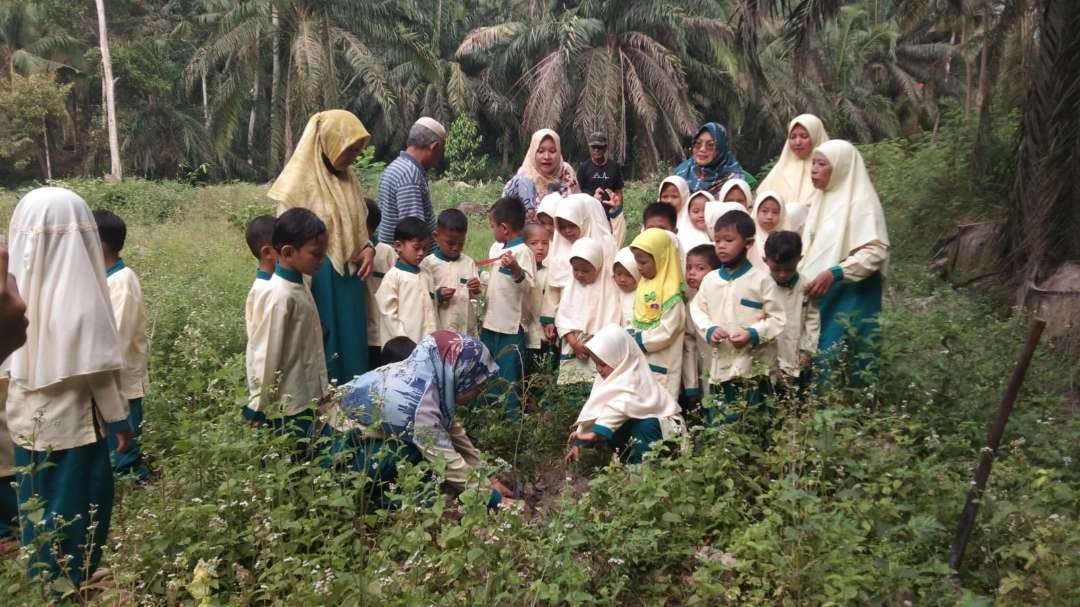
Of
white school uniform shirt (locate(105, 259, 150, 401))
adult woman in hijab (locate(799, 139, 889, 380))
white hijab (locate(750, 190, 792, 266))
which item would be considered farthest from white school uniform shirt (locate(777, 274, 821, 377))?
white school uniform shirt (locate(105, 259, 150, 401))

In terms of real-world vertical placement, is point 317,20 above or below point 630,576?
above

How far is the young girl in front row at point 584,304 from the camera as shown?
16.7 ft

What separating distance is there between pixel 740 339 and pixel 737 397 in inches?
13.5

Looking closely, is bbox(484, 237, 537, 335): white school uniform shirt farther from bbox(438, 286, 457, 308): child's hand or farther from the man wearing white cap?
the man wearing white cap

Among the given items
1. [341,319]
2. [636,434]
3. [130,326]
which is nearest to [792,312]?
[636,434]

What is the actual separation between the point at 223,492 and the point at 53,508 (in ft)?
2.03

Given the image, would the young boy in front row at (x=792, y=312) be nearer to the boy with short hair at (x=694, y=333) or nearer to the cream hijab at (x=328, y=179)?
the boy with short hair at (x=694, y=333)

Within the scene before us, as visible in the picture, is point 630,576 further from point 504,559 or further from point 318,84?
point 318,84

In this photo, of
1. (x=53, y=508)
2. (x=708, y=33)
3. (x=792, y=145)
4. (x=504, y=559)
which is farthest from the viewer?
(x=708, y=33)

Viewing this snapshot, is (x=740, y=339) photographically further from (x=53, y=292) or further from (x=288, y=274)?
(x=53, y=292)

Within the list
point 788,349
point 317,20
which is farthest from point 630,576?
point 317,20

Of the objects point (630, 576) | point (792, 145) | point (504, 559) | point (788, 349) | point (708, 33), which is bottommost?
point (630, 576)

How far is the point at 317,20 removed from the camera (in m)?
22.2

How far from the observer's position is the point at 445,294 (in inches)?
199
